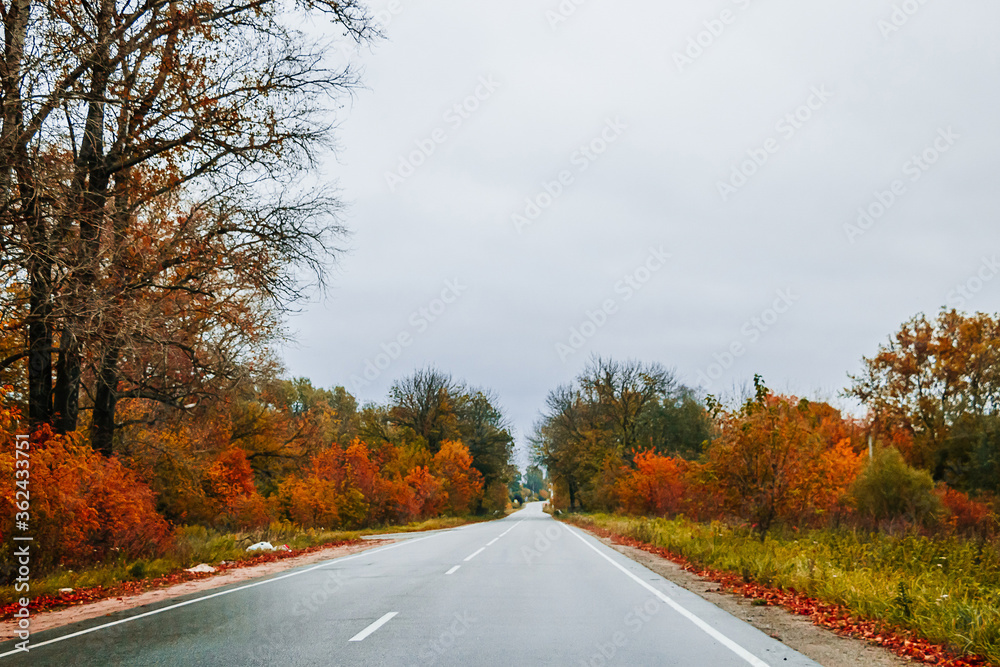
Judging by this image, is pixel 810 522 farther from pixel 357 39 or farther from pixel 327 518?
pixel 327 518

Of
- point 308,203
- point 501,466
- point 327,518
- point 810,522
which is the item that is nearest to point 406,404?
point 501,466

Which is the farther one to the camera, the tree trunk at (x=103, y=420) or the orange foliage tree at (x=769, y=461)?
the orange foliage tree at (x=769, y=461)

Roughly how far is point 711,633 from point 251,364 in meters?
16.2

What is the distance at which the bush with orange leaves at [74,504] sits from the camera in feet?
41.4

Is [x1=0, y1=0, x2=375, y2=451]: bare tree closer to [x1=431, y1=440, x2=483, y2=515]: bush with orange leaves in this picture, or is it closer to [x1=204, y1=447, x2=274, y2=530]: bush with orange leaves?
[x1=204, y1=447, x2=274, y2=530]: bush with orange leaves

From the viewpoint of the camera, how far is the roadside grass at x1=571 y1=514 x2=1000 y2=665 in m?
7.86

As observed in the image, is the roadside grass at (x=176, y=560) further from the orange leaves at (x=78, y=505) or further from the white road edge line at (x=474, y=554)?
the white road edge line at (x=474, y=554)

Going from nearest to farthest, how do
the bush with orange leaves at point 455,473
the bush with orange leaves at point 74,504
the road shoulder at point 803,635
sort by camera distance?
the road shoulder at point 803,635
the bush with orange leaves at point 74,504
the bush with orange leaves at point 455,473

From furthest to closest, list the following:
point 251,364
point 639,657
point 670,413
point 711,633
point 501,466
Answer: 1. point 501,466
2. point 670,413
3. point 251,364
4. point 711,633
5. point 639,657

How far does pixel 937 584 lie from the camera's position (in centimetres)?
1118

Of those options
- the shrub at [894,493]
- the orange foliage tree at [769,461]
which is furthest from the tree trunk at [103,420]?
the shrub at [894,493]

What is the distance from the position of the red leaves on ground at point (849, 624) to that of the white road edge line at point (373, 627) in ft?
18.2

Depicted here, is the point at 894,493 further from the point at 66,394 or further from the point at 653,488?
the point at 66,394

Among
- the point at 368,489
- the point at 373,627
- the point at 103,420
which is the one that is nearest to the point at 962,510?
the point at 368,489
